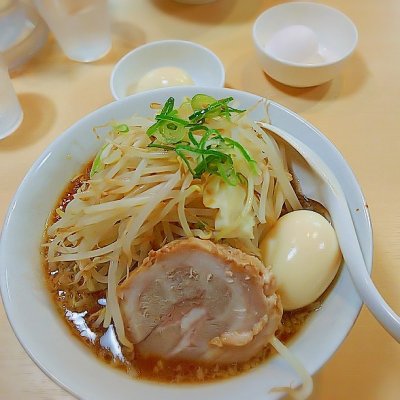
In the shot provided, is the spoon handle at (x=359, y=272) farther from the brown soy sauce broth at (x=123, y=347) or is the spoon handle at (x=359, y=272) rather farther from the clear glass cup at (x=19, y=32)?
the clear glass cup at (x=19, y=32)

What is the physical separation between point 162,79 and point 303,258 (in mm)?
790

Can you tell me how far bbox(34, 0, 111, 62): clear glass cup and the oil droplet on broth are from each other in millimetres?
213

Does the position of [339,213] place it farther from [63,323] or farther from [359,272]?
[63,323]

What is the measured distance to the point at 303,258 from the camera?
91 centimetres

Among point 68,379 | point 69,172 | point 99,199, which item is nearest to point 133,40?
point 69,172

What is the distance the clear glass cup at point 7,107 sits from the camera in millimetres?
1453

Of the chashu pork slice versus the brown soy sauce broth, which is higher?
the chashu pork slice

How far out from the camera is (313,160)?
1.00 metres

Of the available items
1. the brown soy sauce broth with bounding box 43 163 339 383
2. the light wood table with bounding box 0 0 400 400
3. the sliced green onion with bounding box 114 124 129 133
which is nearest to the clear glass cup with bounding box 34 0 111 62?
the light wood table with bounding box 0 0 400 400

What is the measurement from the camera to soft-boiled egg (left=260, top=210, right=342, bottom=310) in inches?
35.5

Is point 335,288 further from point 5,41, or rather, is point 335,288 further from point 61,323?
point 5,41

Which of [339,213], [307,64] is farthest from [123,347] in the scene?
[307,64]

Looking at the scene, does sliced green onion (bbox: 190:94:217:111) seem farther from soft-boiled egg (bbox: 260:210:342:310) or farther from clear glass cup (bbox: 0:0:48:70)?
clear glass cup (bbox: 0:0:48:70)

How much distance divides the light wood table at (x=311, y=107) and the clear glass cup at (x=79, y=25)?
1.5 inches
